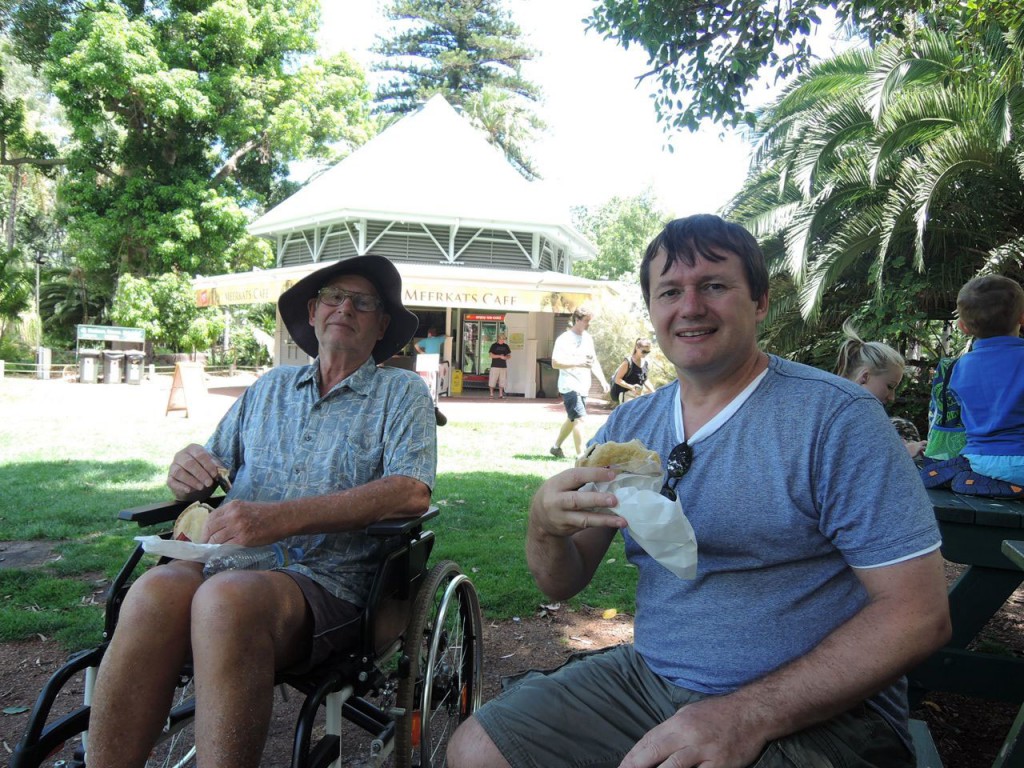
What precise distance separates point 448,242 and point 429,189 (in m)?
1.48

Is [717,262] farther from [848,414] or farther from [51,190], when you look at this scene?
[51,190]

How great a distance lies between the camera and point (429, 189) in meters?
20.0

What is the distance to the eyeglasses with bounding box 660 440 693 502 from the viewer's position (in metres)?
1.71

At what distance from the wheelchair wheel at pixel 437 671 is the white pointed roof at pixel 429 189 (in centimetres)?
1664

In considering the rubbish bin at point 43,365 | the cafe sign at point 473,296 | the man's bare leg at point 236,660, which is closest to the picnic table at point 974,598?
the man's bare leg at point 236,660

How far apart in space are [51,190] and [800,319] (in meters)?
40.0

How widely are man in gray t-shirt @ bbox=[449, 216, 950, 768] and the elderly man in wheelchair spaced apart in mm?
620

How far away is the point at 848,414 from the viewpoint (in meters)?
1.55

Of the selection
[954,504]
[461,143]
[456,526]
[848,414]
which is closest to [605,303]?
[461,143]

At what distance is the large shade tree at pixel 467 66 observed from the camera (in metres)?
32.7

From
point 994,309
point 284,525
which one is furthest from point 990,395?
point 284,525


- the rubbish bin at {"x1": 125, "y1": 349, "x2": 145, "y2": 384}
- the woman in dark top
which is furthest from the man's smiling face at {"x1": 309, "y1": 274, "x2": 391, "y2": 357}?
the rubbish bin at {"x1": 125, "y1": 349, "x2": 145, "y2": 384}

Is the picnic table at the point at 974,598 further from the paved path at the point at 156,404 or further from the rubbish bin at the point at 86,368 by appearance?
the rubbish bin at the point at 86,368

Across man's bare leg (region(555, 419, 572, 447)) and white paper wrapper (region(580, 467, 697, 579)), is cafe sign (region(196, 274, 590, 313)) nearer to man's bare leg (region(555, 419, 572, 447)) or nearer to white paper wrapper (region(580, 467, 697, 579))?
man's bare leg (region(555, 419, 572, 447))
